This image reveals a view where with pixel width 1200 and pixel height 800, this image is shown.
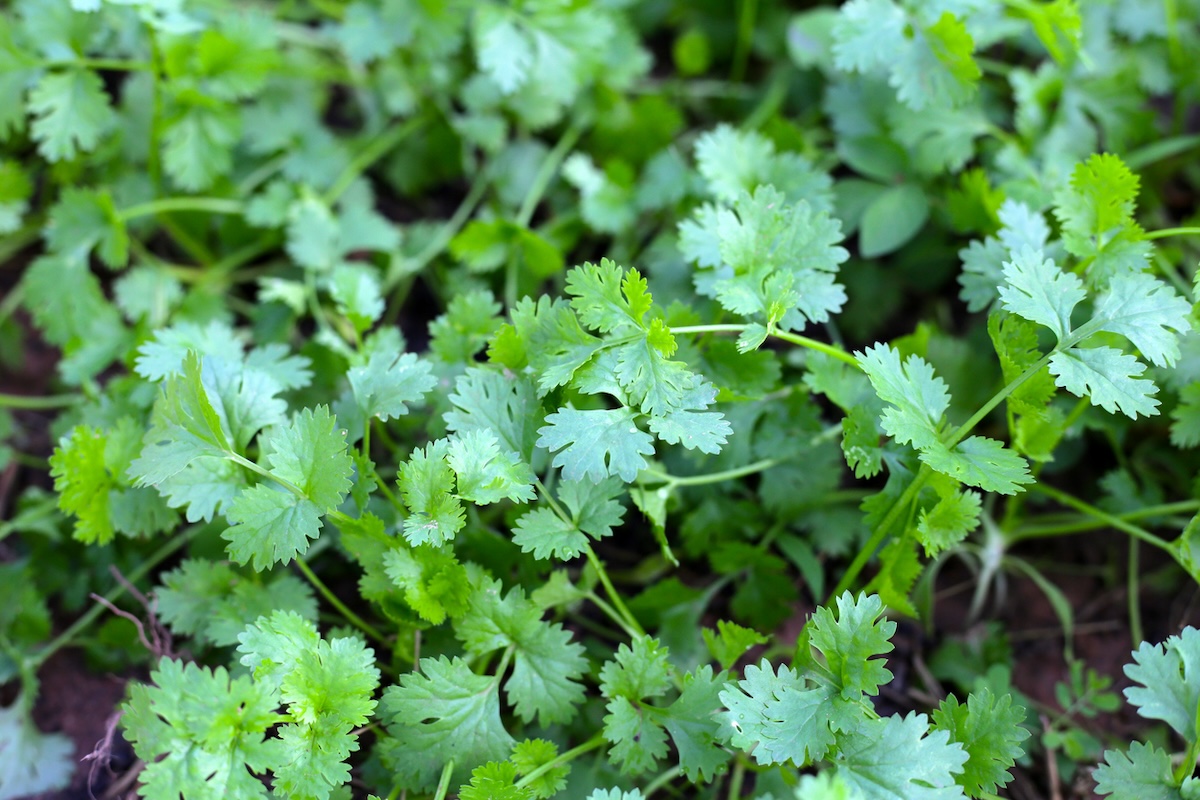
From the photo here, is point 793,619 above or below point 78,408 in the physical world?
below

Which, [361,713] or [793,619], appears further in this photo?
[793,619]

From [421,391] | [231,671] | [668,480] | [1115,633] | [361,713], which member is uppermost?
[421,391]

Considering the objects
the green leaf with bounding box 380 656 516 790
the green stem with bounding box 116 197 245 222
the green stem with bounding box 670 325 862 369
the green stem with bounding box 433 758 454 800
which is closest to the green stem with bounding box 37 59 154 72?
the green stem with bounding box 116 197 245 222

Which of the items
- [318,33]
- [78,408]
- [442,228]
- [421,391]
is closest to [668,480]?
[421,391]

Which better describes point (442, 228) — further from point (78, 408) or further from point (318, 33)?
point (78, 408)

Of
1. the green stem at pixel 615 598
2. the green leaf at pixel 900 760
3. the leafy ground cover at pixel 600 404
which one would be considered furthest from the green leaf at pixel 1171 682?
the green stem at pixel 615 598

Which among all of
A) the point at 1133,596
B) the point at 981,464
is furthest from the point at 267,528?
the point at 1133,596

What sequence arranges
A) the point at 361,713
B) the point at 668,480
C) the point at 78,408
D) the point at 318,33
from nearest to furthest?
the point at 361,713 → the point at 668,480 → the point at 78,408 → the point at 318,33

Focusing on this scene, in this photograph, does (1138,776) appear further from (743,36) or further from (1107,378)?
(743,36)
